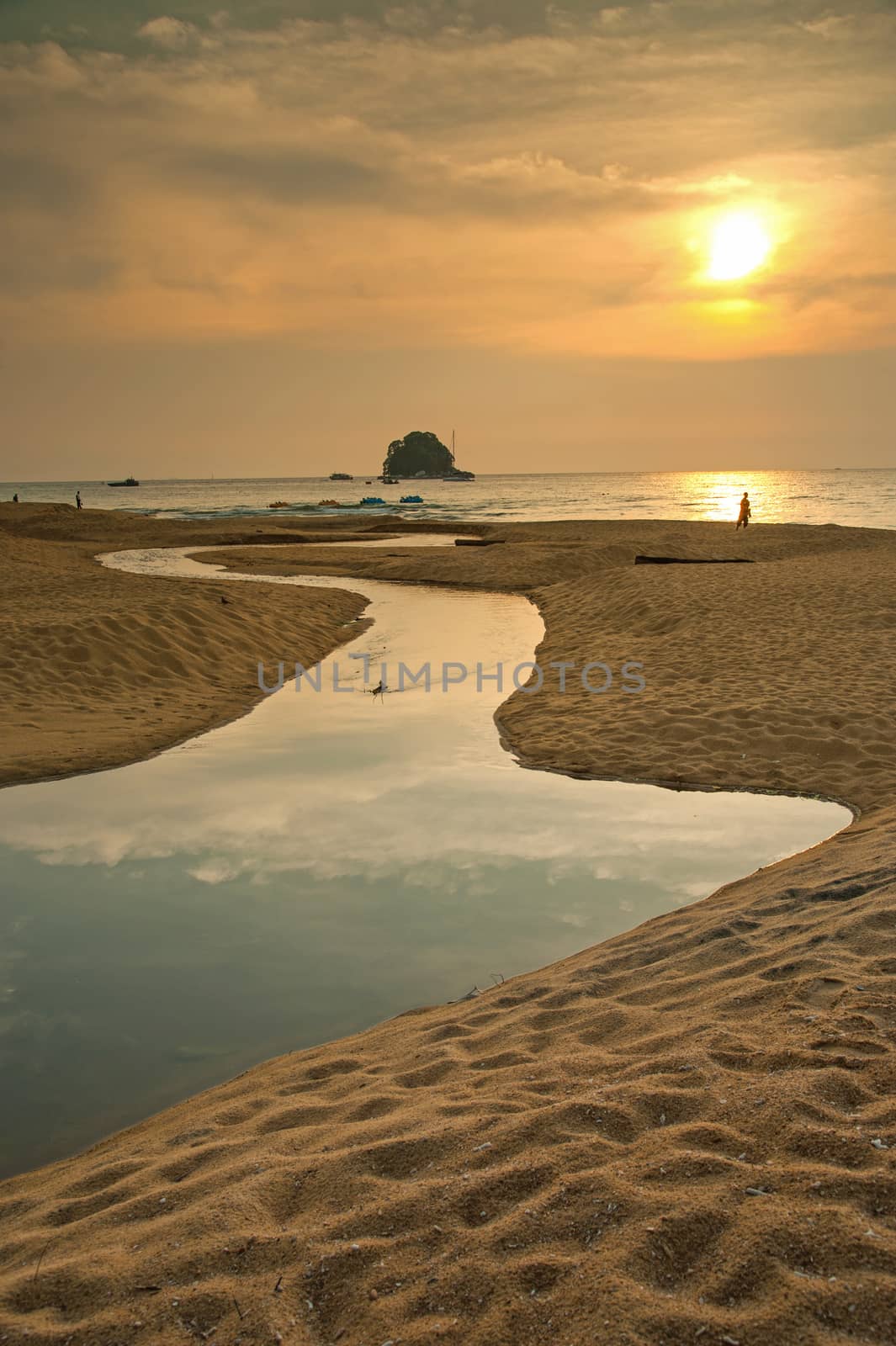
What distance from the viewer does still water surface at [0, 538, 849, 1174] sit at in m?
4.51

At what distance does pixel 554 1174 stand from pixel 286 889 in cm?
366

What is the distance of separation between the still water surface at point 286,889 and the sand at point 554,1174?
397mm

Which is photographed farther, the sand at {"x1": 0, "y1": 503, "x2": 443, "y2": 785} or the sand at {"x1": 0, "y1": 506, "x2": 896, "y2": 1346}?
the sand at {"x1": 0, "y1": 503, "x2": 443, "y2": 785}

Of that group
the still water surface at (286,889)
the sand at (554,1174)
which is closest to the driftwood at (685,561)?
the still water surface at (286,889)

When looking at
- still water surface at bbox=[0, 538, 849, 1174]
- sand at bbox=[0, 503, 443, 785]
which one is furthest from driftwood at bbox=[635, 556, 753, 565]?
still water surface at bbox=[0, 538, 849, 1174]

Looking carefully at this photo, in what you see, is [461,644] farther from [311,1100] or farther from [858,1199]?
[858,1199]

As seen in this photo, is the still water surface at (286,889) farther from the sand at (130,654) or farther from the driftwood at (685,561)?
the driftwood at (685,561)

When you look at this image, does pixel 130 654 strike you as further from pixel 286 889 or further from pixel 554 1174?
pixel 554 1174

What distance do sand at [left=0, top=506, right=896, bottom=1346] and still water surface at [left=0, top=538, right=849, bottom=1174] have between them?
397 millimetres

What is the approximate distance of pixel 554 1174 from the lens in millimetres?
2902

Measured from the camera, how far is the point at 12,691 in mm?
12055

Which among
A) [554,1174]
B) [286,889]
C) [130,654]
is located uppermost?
[130,654]

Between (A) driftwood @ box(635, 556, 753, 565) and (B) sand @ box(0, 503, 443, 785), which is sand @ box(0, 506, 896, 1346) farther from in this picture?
(A) driftwood @ box(635, 556, 753, 565)

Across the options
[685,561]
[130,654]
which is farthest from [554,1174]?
[685,561]
